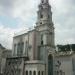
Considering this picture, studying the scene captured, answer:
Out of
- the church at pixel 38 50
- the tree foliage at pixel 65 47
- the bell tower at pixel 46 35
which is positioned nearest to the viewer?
the church at pixel 38 50

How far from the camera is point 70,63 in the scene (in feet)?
145

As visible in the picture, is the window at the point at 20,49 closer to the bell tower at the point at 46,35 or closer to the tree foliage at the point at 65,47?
the bell tower at the point at 46,35

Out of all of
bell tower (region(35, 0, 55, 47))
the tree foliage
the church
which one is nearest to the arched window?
the church

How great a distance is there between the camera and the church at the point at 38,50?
1572 inches

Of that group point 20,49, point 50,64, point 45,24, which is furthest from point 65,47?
point 45,24

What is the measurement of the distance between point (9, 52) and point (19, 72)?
18.2 meters

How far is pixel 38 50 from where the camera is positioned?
42.6 metres

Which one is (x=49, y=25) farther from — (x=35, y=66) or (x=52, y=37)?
(x=35, y=66)

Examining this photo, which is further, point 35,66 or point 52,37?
point 52,37

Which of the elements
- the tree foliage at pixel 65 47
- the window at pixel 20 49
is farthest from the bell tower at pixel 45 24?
the tree foliage at pixel 65 47

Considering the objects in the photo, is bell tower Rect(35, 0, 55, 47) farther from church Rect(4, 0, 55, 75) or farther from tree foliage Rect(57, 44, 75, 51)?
tree foliage Rect(57, 44, 75, 51)

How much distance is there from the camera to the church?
3994 cm

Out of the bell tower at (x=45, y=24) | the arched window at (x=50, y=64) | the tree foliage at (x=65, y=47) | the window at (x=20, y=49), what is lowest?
the arched window at (x=50, y=64)

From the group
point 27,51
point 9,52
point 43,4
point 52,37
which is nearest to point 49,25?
point 52,37
